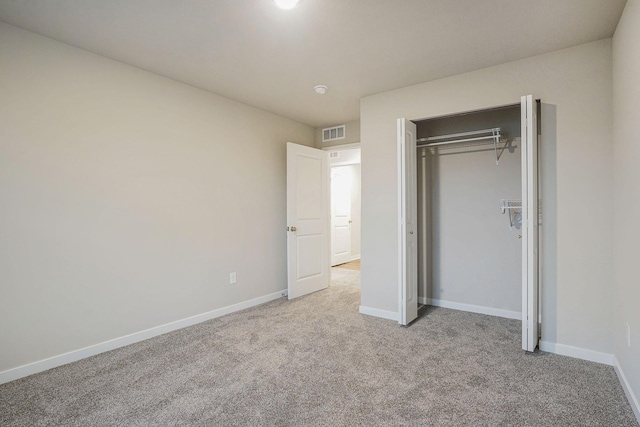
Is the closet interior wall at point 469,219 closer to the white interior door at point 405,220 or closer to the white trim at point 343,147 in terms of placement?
the white interior door at point 405,220

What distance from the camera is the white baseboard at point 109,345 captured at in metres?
2.34

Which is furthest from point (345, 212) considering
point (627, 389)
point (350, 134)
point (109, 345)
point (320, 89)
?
point (627, 389)

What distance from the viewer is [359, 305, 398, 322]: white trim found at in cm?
355

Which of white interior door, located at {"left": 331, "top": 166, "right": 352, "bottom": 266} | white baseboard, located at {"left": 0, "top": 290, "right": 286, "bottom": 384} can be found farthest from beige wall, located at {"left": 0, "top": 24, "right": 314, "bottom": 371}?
white interior door, located at {"left": 331, "top": 166, "right": 352, "bottom": 266}

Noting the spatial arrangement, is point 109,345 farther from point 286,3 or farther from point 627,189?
point 627,189

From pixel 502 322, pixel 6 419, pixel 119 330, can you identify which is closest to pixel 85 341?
pixel 119 330

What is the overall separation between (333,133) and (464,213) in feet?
7.42

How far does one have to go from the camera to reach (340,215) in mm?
7559

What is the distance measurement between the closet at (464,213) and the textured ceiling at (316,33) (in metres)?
0.69

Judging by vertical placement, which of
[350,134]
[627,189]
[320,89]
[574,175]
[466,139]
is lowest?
[627,189]

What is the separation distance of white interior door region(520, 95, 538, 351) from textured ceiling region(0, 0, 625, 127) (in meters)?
0.58

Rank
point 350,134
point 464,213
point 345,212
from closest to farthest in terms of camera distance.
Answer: point 464,213 < point 350,134 < point 345,212

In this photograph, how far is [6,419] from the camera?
188 cm

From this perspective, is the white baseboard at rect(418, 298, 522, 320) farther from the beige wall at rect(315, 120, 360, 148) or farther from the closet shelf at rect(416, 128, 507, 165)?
the beige wall at rect(315, 120, 360, 148)
